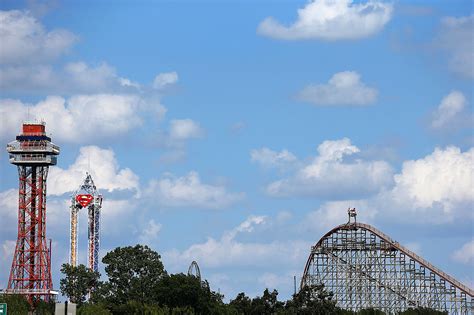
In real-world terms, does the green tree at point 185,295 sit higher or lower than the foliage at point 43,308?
higher

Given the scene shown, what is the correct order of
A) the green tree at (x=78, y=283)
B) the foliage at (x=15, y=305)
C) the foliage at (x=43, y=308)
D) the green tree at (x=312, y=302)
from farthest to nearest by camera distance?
the green tree at (x=78, y=283) < the green tree at (x=312, y=302) < the foliage at (x=43, y=308) < the foliage at (x=15, y=305)

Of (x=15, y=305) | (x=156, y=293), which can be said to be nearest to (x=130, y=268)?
(x=156, y=293)

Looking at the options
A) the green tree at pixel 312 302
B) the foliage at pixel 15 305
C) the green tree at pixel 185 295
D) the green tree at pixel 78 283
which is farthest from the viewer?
the green tree at pixel 78 283

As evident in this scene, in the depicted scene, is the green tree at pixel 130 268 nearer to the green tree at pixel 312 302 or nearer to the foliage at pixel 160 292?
the foliage at pixel 160 292

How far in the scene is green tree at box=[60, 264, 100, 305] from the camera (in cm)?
14212

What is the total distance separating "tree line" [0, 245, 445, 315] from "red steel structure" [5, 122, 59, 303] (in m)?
8.48

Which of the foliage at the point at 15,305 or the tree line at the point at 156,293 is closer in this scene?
the foliage at the point at 15,305

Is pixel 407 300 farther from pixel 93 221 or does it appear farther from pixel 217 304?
pixel 93 221

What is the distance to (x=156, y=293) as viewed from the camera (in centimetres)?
12231

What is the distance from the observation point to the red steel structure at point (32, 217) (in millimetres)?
152625

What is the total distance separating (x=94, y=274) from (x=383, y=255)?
37420 mm

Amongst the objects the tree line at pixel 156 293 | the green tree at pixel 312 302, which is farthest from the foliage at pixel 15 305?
the green tree at pixel 312 302

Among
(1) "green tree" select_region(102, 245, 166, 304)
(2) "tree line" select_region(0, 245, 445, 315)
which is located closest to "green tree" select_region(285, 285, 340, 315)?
(2) "tree line" select_region(0, 245, 445, 315)

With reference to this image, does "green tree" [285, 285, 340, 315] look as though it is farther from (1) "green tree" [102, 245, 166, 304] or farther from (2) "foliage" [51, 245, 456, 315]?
(1) "green tree" [102, 245, 166, 304]
